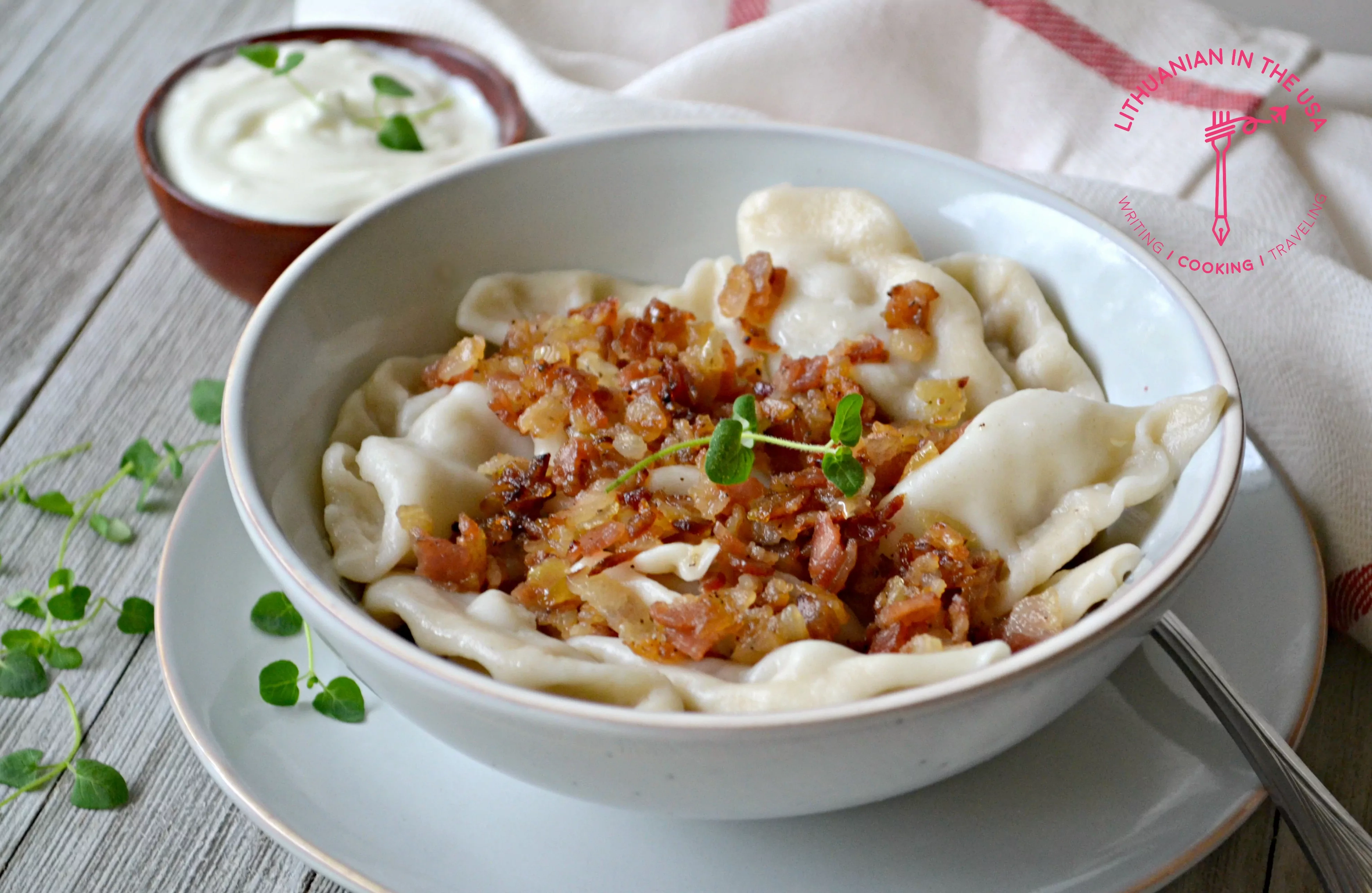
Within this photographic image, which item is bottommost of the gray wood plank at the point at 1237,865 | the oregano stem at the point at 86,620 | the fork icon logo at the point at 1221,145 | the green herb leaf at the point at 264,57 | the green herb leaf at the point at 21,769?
the oregano stem at the point at 86,620

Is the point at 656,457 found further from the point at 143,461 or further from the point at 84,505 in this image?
the point at 84,505

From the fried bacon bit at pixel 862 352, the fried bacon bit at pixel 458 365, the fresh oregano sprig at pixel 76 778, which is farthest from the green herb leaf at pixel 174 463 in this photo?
the fried bacon bit at pixel 862 352

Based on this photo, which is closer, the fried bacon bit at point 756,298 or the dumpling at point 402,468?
the dumpling at point 402,468

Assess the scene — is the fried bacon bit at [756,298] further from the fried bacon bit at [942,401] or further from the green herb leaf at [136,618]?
the green herb leaf at [136,618]

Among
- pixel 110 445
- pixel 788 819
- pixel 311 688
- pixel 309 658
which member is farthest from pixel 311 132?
pixel 788 819

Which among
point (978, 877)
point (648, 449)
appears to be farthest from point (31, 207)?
point (978, 877)

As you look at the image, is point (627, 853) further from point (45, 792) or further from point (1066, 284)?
point (1066, 284)
